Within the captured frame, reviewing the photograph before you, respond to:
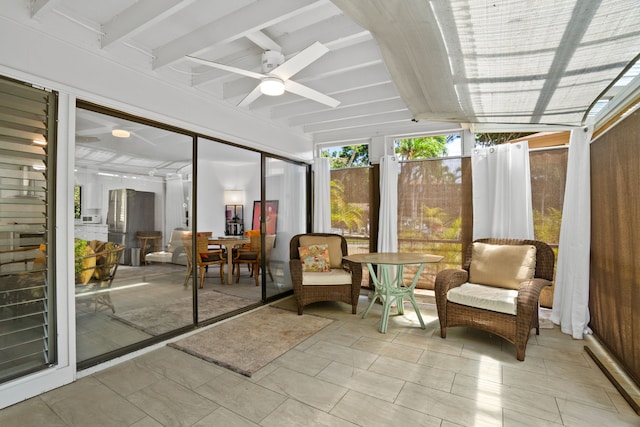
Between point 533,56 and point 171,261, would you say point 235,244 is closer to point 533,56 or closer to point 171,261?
point 171,261

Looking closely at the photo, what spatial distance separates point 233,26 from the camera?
223 cm

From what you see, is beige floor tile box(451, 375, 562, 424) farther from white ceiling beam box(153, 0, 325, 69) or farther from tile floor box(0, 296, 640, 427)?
white ceiling beam box(153, 0, 325, 69)

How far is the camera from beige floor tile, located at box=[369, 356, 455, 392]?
86.0 inches

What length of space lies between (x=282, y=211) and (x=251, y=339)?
85.3 inches

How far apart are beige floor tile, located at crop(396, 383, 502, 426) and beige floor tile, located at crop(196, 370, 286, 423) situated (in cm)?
85

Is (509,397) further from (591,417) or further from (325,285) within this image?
(325,285)

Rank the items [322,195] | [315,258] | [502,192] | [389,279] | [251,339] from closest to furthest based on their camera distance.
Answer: [251,339] < [389,279] < [502,192] < [315,258] < [322,195]

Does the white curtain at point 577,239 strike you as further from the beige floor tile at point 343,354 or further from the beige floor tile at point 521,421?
the beige floor tile at point 343,354

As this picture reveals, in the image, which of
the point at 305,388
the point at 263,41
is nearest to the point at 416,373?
the point at 305,388

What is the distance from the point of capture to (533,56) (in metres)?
1.39

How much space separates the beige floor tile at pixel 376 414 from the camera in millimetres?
1767

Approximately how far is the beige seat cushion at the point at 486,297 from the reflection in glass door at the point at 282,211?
8.29ft

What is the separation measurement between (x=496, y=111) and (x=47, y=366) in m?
3.67

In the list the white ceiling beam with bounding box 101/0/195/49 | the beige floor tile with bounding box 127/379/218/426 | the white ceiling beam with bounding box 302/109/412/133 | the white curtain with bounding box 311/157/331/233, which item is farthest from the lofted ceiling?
the beige floor tile with bounding box 127/379/218/426
